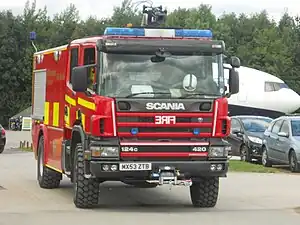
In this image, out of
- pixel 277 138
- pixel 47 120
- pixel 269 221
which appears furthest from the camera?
pixel 277 138

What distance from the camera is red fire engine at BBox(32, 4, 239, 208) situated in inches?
475

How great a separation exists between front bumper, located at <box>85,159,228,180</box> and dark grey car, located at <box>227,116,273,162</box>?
12897 mm

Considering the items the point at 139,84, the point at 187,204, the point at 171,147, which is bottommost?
the point at 187,204

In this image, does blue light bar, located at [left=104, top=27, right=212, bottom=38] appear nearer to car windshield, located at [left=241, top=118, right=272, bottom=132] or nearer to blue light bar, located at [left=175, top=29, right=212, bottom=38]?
blue light bar, located at [left=175, top=29, right=212, bottom=38]

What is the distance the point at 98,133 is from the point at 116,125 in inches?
12.2

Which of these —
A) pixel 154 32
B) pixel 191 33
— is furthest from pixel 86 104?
pixel 191 33

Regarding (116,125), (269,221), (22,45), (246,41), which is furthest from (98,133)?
(246,41)

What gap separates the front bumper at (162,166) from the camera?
12047 mm

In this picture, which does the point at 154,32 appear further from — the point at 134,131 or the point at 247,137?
the point at 247,137

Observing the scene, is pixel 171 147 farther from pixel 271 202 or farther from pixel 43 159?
pixel 43 159

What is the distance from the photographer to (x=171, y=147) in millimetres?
12273

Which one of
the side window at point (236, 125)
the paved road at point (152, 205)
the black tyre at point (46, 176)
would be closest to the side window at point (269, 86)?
the side window at point (236, 125)

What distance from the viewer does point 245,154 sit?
2597cm

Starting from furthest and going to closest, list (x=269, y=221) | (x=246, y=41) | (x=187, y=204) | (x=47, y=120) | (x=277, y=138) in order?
(x=246, y=41), (x=277, y=138), (x=47, y=120), (x=187, y=204), (x=269, y=221)
